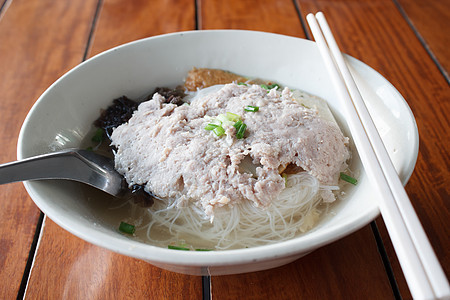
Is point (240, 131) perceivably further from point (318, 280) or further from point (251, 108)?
point (318, 280)

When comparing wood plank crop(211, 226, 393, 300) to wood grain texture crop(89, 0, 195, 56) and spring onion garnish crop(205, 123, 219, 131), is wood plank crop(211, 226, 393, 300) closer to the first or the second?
spring onion garnish crop(205, 123, 219, 131)

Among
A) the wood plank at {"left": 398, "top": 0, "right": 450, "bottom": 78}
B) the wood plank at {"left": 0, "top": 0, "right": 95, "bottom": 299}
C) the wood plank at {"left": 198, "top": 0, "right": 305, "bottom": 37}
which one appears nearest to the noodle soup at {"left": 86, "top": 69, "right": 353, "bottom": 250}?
the wood plank at {"left": 0, "top": 0, "right": 95, "bottom": 299}

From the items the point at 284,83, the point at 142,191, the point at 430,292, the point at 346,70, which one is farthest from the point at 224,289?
the point at 284,83

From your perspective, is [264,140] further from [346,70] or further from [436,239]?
[436,239]

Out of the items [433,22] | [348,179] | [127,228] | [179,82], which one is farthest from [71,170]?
[433,22]

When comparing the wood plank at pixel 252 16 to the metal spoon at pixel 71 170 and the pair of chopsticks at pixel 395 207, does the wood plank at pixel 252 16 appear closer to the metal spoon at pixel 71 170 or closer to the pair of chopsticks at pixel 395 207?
the pair of chopsticks at pixel 395 207
